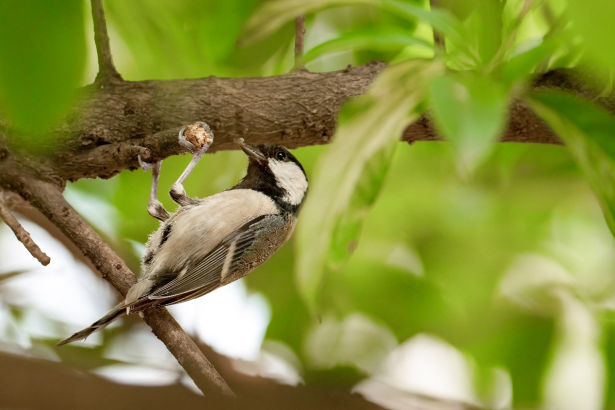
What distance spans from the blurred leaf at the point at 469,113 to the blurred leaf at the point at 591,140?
0.14 meters

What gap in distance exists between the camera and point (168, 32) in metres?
0.98

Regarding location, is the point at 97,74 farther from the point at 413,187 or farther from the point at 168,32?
the point at 413,187

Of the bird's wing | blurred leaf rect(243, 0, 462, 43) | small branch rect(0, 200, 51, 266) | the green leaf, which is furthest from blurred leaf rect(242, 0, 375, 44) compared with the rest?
small branch rect(0, 200, 51, 266)

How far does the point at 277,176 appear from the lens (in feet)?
3.10

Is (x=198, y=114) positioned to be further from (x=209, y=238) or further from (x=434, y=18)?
(x=434, y=18)

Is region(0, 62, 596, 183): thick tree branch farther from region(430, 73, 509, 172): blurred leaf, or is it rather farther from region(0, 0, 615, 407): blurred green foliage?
region(430, 73, 509, 172): blurred leaf

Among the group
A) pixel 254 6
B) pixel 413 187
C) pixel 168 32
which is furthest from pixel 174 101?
pixel 413 187

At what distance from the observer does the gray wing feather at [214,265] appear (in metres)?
0.78

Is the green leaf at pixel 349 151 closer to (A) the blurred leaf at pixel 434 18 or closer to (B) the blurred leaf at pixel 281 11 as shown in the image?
(A) the blurred leaf at pixel 434 18

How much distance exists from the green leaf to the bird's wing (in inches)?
9.0

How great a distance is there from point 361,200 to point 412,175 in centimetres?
80

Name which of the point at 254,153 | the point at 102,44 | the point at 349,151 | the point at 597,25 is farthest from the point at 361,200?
the point at 102,44

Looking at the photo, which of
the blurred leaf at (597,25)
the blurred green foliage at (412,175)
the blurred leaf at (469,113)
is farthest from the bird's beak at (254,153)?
the blurred leaf at (597,25)

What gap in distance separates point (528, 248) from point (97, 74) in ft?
3.63
